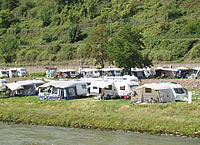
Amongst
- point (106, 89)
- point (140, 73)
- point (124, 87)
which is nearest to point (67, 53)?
point (140, 73)

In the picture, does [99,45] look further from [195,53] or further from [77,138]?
[77,138]

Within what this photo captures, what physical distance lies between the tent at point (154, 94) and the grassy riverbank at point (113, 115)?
5.05 feet

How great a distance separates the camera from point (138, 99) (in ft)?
84.4

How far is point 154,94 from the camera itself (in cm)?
2538

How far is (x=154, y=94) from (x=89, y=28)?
52.5 m

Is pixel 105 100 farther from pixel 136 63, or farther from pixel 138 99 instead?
pixel 136 63

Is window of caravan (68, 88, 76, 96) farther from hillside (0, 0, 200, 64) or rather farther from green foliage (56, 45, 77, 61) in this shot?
green foliage (56, 45, 77, 61)

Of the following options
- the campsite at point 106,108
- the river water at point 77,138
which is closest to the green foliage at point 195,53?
the campsite at point 106,108

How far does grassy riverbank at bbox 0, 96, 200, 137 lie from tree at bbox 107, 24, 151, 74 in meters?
12.2

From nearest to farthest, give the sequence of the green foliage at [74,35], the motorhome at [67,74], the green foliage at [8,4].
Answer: the motorhome at [67,74] → the green foliage at [74,35] → the green foliage at [8,4]

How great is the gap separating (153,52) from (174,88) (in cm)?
2792

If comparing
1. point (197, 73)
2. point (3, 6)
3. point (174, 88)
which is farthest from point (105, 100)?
point (3, 6)

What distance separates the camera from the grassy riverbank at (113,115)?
20047 mm

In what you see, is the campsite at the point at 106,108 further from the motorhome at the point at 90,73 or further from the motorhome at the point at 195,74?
the motorhome at the point at 90,73
